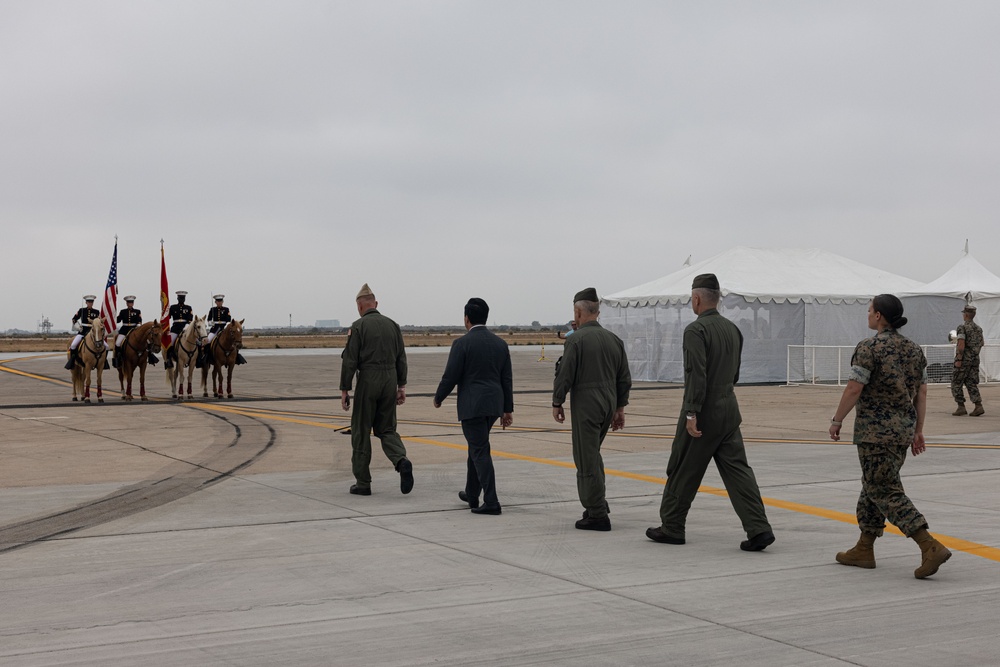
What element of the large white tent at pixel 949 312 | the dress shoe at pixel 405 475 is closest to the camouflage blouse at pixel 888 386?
the dress shoe at pixel 405 475

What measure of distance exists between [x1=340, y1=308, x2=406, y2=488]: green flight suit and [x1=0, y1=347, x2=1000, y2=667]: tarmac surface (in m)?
0.63

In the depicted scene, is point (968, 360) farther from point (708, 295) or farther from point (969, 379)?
point (708, 295)

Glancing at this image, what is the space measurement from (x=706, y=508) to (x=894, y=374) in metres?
2.88

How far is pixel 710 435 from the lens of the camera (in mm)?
7547

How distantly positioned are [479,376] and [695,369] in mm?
2478

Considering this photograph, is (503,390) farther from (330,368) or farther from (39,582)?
(330,368)

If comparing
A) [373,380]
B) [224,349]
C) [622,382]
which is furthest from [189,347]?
[622,382]

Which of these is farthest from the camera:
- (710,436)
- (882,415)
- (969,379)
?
(969,379)

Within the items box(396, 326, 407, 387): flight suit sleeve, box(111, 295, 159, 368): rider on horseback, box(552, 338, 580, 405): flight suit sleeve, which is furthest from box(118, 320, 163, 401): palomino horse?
box(552, 338, 580, 405): flight suit sleeve

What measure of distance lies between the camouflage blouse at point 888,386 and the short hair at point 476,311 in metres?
3.73

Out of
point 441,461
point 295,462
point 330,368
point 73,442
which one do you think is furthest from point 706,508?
point 330,368

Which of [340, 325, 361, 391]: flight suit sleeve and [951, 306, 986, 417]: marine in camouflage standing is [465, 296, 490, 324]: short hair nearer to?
[340, 325, 361, 391]: flight suit sleeve

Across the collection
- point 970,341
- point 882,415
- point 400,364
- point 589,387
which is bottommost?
point 882,415

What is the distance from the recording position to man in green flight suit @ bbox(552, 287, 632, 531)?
27.1ft
